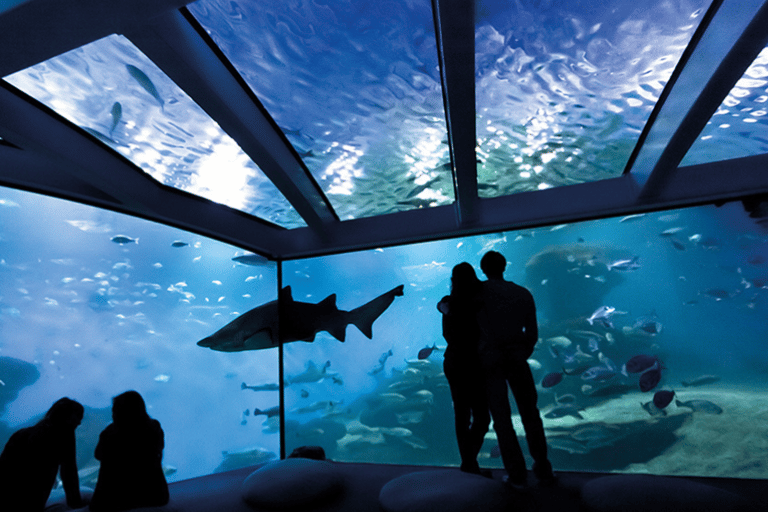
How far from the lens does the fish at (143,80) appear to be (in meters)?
2.98

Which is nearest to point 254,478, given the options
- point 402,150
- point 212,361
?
point 402,150

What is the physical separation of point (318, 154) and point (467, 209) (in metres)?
2.22

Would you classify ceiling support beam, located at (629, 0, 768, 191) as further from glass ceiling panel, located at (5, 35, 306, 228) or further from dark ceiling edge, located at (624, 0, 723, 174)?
glass ceiling panel, located at (5, 35, 306, 228)

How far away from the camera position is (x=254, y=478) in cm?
276

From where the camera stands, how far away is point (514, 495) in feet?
7.95

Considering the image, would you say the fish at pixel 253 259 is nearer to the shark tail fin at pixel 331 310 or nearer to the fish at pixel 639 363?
the shark tail fin at pixel 331 310

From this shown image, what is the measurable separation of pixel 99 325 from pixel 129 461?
19142 millimetres

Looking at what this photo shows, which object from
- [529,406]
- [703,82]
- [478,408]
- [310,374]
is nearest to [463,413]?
[478,408]

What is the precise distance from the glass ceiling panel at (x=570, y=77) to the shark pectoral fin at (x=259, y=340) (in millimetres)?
4576

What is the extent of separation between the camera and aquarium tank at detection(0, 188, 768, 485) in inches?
290

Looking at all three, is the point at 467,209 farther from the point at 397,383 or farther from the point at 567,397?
the point at 397,383

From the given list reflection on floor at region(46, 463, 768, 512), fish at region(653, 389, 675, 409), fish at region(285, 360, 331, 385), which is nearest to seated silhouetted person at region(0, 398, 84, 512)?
reflection on floor at region(46, 463, 768, 512)

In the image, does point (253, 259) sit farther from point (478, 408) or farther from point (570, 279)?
point (570, 279)

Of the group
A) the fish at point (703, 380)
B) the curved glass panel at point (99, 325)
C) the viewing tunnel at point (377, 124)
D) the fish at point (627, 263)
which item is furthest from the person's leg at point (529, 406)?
the fish at point (703, 380)
